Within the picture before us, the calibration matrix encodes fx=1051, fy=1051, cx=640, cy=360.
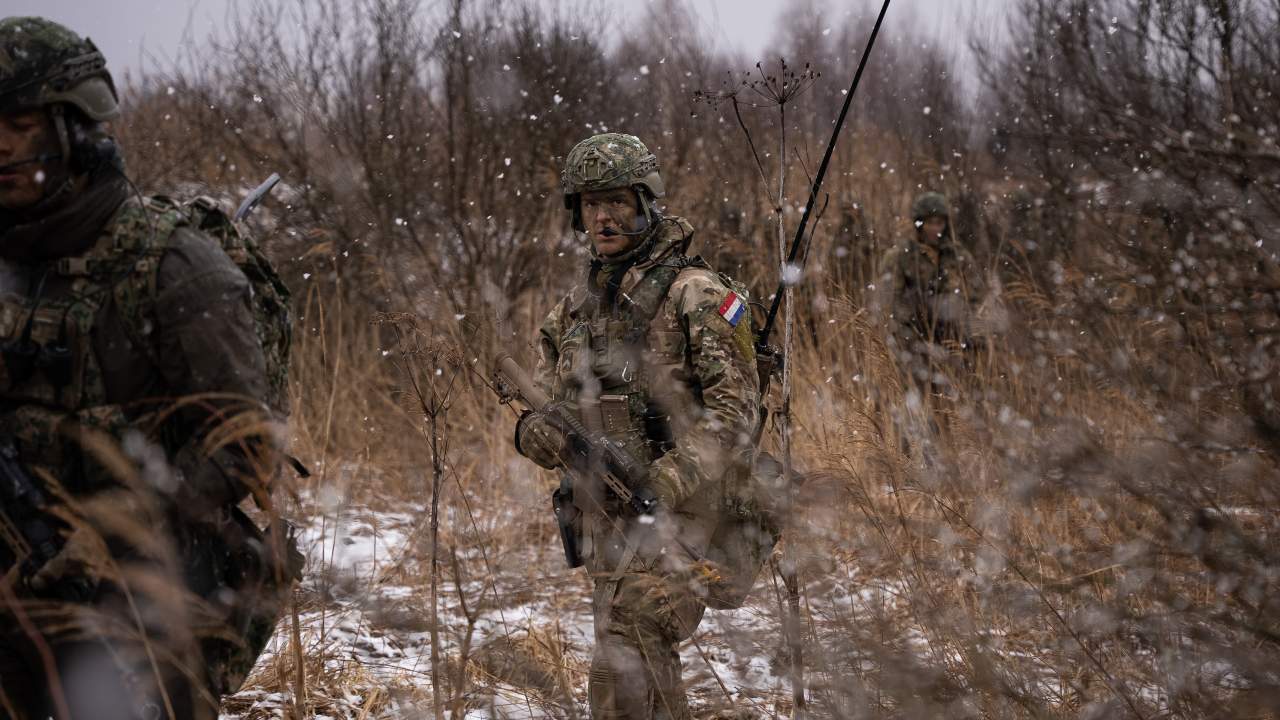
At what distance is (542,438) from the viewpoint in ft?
9.16

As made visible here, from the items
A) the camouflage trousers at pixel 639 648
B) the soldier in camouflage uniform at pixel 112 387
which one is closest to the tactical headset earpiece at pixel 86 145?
the soldier in camouflage uniform at pixel 112 387

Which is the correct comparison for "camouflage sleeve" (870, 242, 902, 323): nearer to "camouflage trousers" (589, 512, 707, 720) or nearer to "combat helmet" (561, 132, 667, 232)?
"combat helmet" (561, 132, 667, 232)

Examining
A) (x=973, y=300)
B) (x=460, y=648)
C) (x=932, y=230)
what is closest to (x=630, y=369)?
(x=460, y=648)

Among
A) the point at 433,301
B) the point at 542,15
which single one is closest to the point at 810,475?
the point at 433,301

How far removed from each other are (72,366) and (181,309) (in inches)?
8.7

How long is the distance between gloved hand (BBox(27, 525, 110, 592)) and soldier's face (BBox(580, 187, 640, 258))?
1.60 m

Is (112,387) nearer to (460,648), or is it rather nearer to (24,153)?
(24,153)

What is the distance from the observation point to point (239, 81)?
302 inches

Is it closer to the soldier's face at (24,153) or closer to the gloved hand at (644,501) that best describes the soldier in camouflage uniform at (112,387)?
the soldier's face at (24,153)

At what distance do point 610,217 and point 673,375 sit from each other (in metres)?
0.49

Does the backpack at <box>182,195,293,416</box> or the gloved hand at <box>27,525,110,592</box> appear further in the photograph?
the backpack at <box>182,195,293,416</box>

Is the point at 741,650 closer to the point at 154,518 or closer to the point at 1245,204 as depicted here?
the point at 154,518

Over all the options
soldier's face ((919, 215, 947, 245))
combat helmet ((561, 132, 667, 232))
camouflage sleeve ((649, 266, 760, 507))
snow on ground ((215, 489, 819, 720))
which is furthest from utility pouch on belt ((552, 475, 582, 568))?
soldier's face ((919, 215, 947, 245))

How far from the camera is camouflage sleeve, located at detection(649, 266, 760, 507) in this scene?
105 inches
